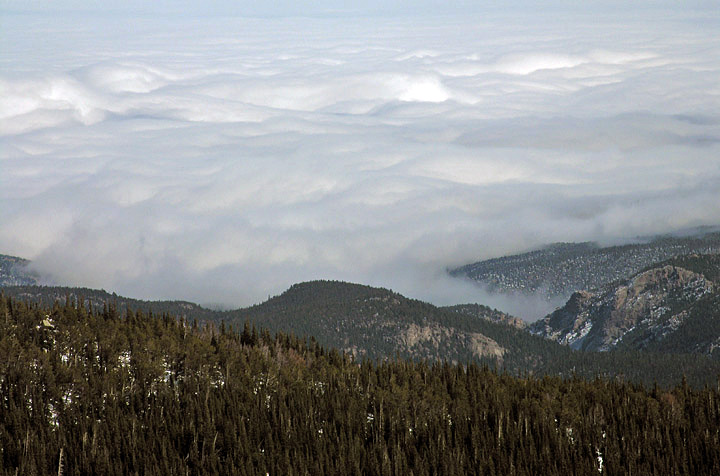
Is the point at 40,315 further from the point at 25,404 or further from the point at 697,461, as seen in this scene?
the point at 697,461

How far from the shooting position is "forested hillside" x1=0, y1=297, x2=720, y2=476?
2240 inches

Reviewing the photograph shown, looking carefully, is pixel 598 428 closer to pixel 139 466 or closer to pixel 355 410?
pixel 355 410

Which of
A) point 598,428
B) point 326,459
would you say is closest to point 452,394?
point 598,428

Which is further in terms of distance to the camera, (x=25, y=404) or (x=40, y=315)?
(x=40, y=315)

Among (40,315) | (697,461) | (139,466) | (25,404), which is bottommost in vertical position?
(697,461)

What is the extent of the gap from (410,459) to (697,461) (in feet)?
73.0

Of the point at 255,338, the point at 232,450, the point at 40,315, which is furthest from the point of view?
the point at 255,338

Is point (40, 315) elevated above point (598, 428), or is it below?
above

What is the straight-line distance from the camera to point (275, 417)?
65625 mm

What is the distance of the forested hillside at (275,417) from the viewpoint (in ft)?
187

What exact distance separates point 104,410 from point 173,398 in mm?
6631

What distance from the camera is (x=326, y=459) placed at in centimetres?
5762

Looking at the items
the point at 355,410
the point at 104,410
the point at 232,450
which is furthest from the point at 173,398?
the point at 355,410

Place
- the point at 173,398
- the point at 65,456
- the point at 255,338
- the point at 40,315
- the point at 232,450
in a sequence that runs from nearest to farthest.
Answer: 1. the point at 65,456
2. the point at 232,450
3. the point at 173,398
4. the point at 40,315
5. the point at 255,338
